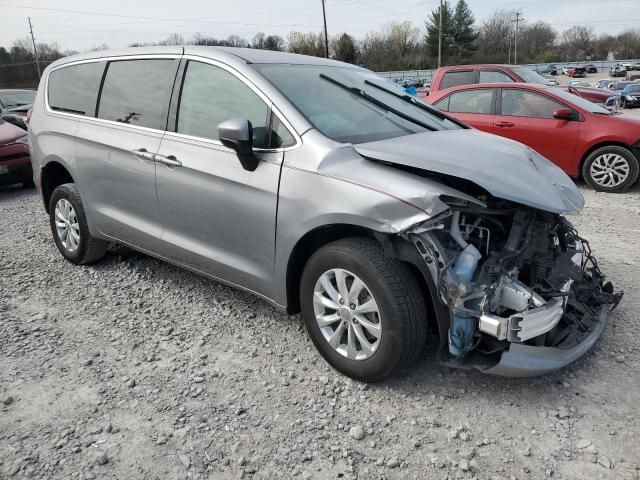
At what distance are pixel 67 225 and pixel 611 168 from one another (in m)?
6.68

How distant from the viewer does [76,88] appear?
432 centimetres

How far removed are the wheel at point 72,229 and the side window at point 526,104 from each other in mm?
6026

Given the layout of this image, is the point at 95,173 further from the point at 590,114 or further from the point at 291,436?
the point at 590,114

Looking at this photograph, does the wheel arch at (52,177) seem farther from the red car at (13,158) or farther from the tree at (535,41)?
the tree at (535,41)

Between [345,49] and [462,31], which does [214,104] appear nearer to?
[345,49]

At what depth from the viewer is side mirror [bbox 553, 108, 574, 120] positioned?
7176 millimetres

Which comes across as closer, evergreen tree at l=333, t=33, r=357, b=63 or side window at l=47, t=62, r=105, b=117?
side window at l=47, t=62, r=105, b=117

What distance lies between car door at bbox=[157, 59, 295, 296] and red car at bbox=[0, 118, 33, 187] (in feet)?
19.6

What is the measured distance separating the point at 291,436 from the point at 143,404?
83cm

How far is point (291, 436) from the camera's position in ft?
8.11

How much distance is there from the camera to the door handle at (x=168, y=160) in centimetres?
333

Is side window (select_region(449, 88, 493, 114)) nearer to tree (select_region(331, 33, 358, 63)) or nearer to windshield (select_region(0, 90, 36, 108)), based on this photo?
windshield (select_region(0, 90, 36, 108))

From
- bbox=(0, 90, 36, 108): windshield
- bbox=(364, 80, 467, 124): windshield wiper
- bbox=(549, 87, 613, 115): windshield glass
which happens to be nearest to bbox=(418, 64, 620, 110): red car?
bbox=(549, 87, 613, 115): windshield glass

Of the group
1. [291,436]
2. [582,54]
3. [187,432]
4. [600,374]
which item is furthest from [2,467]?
[582,54]
